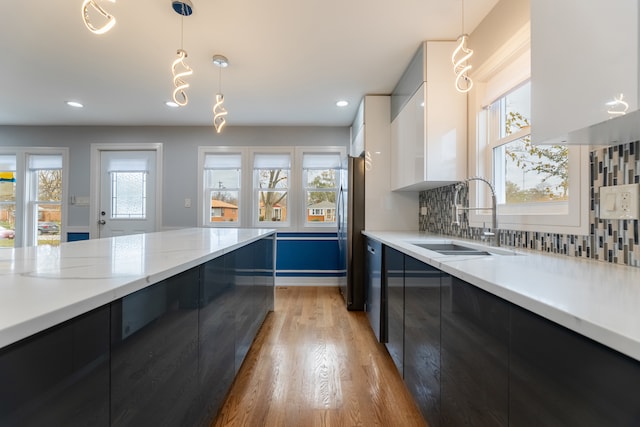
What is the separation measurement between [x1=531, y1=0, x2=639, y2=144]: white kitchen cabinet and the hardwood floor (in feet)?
4.85

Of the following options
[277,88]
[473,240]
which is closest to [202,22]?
[277,88]

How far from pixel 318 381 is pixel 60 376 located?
59.4 inches

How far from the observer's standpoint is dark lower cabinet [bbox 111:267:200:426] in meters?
0.70

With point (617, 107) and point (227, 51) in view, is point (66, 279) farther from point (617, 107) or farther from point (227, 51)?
point (227, 51)

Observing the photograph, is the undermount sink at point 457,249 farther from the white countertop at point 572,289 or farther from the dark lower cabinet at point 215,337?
the dark lower cabinet at point 215,337

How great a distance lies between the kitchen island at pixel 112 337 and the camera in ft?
1.59

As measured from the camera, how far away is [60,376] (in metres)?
0.54

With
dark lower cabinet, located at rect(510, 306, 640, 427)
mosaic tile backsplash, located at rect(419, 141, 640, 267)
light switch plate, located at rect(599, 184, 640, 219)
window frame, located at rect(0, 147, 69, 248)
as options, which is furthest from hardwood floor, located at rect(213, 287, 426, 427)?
window frame, located at rect(0, 147, 69, 248)

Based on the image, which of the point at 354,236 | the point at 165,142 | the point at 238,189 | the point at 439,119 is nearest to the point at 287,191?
the point at 238,189

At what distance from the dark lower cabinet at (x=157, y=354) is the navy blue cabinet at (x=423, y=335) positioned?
97 cm

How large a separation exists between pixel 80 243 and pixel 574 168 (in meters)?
2.34

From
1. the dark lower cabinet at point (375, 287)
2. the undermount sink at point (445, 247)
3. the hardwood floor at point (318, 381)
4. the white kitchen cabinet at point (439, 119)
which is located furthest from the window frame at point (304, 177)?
the undermount sink at point (445, 247)

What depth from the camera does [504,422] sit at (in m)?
0.77

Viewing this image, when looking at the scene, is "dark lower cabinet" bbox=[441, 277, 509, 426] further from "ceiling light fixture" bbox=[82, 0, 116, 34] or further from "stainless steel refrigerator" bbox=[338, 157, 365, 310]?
"stainless steel refrigerator" bbox=[338, 157, 365, 310]
